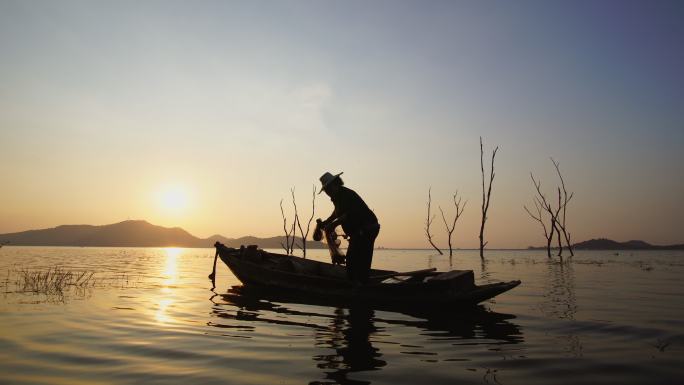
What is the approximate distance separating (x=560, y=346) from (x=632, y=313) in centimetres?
427

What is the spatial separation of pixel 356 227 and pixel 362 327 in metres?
3.01

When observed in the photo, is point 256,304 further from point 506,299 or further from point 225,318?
point 506,299

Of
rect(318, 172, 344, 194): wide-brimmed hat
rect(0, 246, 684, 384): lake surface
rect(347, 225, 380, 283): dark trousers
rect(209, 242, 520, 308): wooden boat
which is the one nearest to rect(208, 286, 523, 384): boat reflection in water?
rect(0, 246, 684, 384): lake surface

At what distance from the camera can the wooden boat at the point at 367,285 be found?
8523mm

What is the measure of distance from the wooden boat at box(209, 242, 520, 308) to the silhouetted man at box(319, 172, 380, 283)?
39cm

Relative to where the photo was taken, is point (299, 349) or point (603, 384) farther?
point (299, 349)

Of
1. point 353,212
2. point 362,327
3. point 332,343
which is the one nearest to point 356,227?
point 353,212

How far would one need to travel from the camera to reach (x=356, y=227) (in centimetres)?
974

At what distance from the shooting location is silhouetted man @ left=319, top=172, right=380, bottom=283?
974 cm

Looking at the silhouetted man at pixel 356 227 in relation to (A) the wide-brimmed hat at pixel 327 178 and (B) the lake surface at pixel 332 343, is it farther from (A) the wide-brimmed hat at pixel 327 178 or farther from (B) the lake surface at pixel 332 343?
(B) the lake surface at pixel 332 343

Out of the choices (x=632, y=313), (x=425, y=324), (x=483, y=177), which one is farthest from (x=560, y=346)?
(x=483, y=177)

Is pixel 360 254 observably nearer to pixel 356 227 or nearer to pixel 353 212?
pixel 356 227

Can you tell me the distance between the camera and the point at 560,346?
5.59m

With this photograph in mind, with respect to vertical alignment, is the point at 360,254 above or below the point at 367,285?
above
